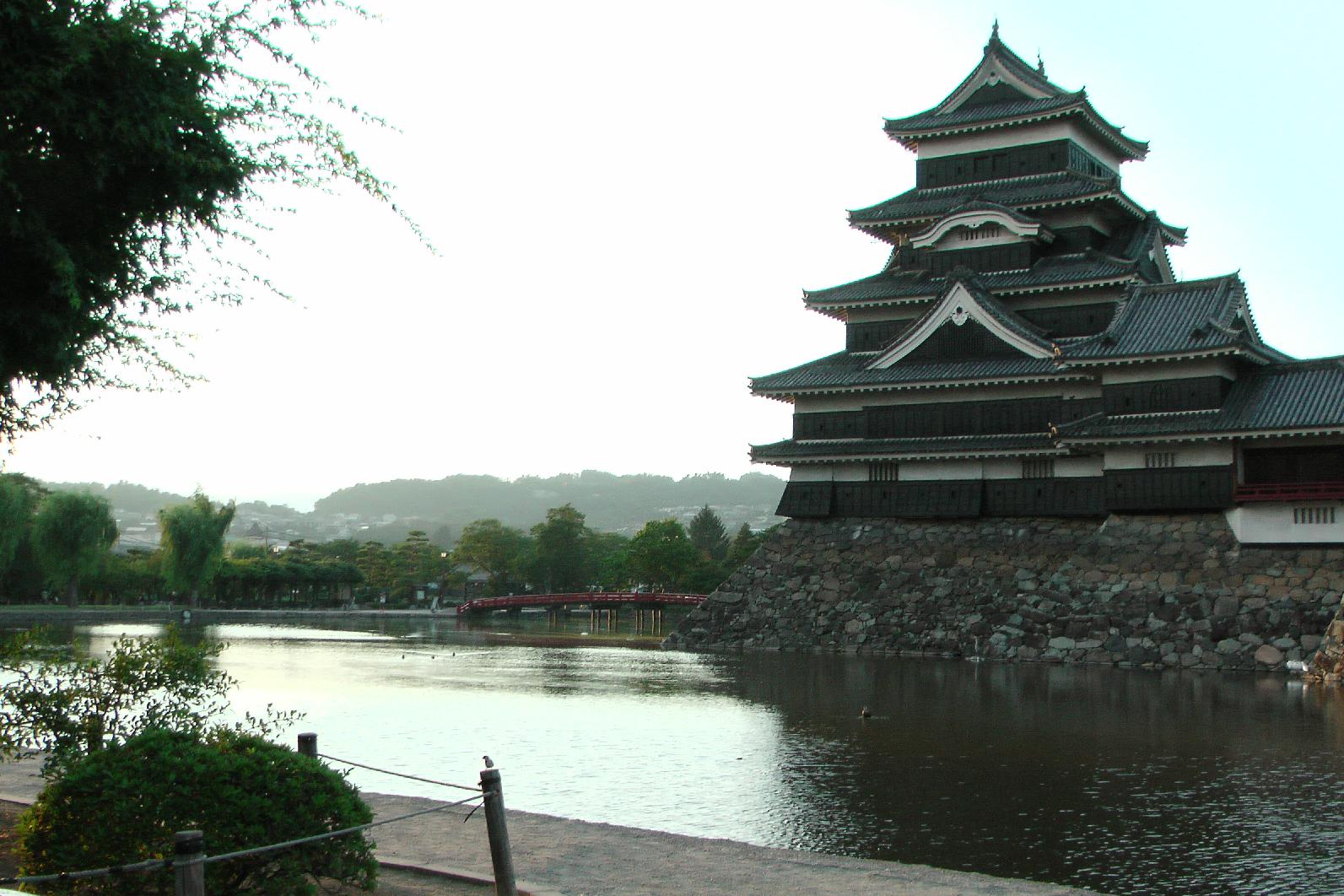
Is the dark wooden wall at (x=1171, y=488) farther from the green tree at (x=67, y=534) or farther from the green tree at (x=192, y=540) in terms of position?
the green tree at (x=192, y=540)

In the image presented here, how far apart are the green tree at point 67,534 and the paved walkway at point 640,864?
211 feet

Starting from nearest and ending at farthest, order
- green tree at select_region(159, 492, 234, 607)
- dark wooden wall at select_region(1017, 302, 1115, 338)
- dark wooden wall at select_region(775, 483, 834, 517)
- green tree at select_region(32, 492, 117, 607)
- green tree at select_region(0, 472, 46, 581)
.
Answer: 1. dark wooden wall at select_region(1017, 302, 1115, 338)
2. dark wooden wall at select_region(775, 483, 834, 517)
3. green tree at select_region(0, 472, 46, 581)
4. green tree at select_region(32, 492, 117, 607)
5. green tree at select_region(159, 492, 234, 607)

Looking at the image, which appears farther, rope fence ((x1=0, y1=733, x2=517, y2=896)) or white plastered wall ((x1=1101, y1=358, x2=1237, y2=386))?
white plastered wall ((x1=1101, y1=358, x2=1237, y2=386))

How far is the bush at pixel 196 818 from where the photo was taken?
8195 millimetres

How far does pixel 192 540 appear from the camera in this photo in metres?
78.1

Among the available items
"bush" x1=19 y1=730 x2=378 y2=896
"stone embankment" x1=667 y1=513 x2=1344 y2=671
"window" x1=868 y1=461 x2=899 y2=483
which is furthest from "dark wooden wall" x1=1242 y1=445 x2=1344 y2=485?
"bush" x1=19 y1=730 x2=378 y2=896

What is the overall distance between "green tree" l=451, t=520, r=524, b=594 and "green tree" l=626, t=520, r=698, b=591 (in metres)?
20.5

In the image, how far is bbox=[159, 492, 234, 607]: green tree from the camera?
77688 mm

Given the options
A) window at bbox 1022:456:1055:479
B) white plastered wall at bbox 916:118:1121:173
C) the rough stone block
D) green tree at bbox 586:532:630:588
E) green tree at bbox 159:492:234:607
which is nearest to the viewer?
the rough stone block

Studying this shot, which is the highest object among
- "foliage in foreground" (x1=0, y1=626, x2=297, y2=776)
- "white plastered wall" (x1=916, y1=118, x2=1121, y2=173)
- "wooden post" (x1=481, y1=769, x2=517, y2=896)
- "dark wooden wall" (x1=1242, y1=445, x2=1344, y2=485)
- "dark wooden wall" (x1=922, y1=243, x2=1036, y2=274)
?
"white plastered wall" (x1=916, y1=118, x2=1121, y2=173)

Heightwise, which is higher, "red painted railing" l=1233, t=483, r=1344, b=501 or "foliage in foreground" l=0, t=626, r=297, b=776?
"red painted railing" l=1233, t=483, r=1344, b=501

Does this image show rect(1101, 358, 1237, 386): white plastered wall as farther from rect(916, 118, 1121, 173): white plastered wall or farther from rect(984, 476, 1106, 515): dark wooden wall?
rect(916, 118, 1121, 173): white plastered wall

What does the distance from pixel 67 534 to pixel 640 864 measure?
6881 cm

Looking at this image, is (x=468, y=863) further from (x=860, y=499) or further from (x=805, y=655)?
(x=860, y=499)
